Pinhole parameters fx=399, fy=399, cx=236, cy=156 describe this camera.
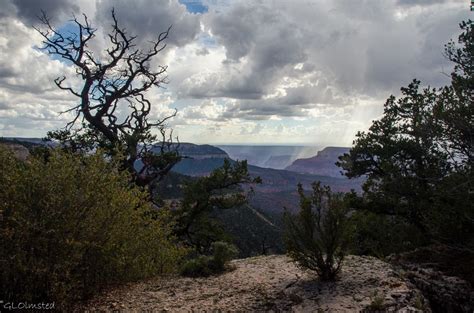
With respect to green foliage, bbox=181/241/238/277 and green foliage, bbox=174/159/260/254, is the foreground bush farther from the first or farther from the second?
green foliage, bbox=174/159/260/254

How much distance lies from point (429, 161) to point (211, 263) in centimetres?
804

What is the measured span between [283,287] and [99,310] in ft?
10.4

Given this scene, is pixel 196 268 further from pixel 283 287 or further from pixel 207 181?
pixel 207 181

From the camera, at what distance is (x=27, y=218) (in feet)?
19.4

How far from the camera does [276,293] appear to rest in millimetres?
6859

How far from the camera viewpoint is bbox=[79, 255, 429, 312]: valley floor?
20.1ft

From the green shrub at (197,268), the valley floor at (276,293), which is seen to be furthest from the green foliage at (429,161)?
the green shrub at (197,268)

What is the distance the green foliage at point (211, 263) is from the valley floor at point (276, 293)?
41 centimetres

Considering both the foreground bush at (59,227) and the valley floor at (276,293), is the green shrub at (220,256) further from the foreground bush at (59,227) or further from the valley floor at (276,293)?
the foreground bush at (59,227)

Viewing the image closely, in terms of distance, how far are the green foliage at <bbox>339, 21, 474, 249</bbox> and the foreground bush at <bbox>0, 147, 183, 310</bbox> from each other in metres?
6.83

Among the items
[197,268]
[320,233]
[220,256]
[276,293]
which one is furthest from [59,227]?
[320,233]

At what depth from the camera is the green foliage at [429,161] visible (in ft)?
30.1

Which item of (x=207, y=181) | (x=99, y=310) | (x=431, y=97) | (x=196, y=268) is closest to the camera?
(x=99, y=310)

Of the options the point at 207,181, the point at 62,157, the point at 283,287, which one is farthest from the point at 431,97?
the point at 62,157
